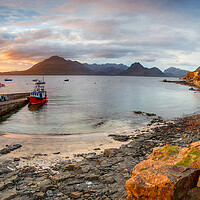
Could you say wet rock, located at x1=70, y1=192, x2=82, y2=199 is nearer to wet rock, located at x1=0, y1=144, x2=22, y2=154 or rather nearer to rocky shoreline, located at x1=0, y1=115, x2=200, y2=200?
rocky shoreline, located at x1=0, y1=115, x2=200, y2=200

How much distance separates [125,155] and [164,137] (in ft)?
29.9

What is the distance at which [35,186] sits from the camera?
1073 cm

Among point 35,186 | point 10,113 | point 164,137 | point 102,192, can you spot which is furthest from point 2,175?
point 10,113

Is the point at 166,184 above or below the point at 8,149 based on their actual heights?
above

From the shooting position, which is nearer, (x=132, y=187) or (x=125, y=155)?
(x=132, y=187)

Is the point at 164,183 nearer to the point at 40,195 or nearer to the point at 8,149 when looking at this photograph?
the point at 40,195

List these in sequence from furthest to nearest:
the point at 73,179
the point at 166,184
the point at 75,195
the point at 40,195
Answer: the point at 73,179 < the point at 40,195 < the point at 75,195 < the point at 166,184

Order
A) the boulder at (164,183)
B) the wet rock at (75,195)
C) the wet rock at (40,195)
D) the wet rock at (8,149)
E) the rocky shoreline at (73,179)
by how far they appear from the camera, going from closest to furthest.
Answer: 1. the boulder at (164,183)
2. the wet rock at (75,195)
3. the wet rock at (40,195)
4. the rocky shoreline at (73,179)
5. the wet rock at (8,149)

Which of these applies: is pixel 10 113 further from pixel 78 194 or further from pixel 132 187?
pixel 132 187

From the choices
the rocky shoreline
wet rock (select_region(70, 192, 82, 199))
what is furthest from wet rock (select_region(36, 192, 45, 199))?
wet rock (select_region(70, 192, 82, 199))

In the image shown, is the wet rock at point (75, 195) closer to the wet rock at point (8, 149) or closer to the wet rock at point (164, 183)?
the wet rock at point (164, 183)

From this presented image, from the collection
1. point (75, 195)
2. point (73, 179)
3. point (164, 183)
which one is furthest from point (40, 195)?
point (164, 183)

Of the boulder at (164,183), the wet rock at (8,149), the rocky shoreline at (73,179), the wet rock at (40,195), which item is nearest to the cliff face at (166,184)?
the boulder at (164,183)

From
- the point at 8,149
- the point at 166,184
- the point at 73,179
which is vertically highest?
the point at 166,184
